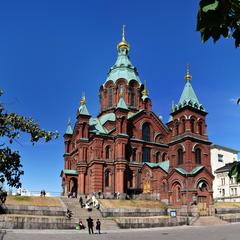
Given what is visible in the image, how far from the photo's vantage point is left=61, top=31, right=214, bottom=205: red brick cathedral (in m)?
57.0

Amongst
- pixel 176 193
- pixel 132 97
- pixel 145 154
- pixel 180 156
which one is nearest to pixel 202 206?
pixel 176 193

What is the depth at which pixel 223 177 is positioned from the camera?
90188 millimetres

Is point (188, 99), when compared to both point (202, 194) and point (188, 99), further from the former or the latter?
point (202, 194)

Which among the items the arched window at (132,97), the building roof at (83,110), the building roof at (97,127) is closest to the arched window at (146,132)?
the arched window at (132,97)

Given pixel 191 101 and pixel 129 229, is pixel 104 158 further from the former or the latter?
pixel 129 229

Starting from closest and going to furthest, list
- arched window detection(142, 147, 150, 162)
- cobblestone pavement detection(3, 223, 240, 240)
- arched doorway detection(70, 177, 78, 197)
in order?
cobblestone pavement detection(3, 223, 240, 240) < arched window detection(142, 147, 150, 162) < arched doorway detection(70, 177, 78, 197)

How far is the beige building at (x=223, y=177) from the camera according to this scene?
283 ft

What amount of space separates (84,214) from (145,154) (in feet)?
74.3

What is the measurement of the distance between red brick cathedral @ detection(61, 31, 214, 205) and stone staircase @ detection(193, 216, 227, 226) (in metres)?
5.72

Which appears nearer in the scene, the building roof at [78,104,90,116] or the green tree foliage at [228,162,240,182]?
the green tree foliage at [228,162,240,182]

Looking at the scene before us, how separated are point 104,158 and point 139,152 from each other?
6.99 m

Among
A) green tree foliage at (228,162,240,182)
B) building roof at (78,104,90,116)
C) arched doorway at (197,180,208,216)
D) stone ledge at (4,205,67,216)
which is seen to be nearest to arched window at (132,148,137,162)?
building roof at (78,104,90,116)

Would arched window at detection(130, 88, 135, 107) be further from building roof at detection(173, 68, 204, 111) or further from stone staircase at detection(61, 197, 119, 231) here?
stone staircase at detection(61, 197, 119, 231)

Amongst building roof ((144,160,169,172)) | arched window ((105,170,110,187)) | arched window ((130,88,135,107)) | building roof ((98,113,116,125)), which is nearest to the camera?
arched window ((105,170,110,187))
